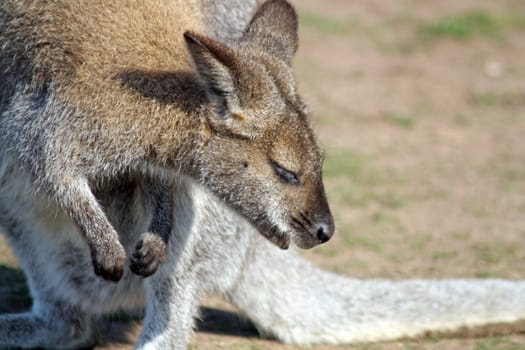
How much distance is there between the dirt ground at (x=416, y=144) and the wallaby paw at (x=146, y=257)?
956 mm

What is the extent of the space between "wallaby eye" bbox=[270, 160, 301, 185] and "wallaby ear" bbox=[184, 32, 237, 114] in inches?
14.1

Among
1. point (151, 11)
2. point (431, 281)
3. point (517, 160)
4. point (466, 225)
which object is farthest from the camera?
point (517, 160)

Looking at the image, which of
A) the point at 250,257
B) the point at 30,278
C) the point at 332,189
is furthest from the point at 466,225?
the point at 30,278

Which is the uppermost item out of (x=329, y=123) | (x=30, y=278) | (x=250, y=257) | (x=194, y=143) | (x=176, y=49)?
(x=329, y=123)

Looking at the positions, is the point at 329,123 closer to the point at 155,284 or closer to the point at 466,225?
the point at 466,225

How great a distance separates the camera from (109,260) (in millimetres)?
4906

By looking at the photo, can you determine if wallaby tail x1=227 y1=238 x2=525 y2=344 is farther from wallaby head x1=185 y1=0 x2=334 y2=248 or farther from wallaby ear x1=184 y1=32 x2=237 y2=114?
wallaby ear x1=184 y1=32 x2=237 y2=114

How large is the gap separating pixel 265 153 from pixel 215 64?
19.5 inches

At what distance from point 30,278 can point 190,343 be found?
1.00 meters

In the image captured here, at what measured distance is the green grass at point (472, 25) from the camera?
12539 millimetres

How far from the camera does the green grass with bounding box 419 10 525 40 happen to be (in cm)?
1254

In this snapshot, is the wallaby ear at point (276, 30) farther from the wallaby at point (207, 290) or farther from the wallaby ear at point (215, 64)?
the wallaby at point (207, 290)

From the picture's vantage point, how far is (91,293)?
557cm

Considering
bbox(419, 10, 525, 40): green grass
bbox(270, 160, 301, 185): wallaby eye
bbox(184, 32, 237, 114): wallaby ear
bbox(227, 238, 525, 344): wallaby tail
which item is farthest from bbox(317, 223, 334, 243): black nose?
bbox(419, 10, 525, 40): green grass
